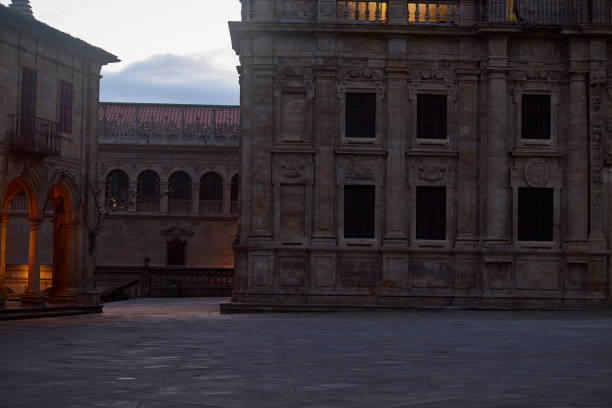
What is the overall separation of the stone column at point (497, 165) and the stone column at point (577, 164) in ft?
7.90

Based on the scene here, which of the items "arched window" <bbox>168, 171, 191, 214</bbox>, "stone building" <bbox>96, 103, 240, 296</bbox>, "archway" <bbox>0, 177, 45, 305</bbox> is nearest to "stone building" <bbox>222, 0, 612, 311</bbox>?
"archway" <bbox>0, 177, 45, 305</bbox>

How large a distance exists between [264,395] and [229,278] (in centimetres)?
3973

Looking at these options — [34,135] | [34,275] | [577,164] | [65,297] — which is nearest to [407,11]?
[577,164]

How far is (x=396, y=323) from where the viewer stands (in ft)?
87.5

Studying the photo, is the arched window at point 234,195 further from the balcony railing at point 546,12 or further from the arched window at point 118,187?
the balcony railing at point 546,12

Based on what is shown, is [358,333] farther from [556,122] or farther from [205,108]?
[205,108]

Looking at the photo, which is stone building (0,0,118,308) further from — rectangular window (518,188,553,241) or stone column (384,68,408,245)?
rectangular window (518,188,553,241)

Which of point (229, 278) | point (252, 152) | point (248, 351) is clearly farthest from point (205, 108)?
point (248, 351)

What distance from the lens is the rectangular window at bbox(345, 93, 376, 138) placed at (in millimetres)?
34875

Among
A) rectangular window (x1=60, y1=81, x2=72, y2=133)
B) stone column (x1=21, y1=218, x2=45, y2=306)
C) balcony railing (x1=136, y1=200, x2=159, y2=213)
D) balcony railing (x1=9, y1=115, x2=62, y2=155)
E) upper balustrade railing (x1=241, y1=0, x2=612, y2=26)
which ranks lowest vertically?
stone column (x1=21, y1=218, x2=45, y2=306)

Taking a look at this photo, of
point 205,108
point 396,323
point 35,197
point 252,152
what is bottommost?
point 396,323

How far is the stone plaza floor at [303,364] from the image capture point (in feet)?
36.4

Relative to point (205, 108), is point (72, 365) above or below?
below

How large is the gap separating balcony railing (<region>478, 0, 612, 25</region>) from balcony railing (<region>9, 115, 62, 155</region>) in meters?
16.9
